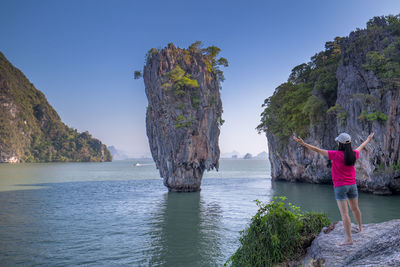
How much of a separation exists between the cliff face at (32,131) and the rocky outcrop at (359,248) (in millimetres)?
156290

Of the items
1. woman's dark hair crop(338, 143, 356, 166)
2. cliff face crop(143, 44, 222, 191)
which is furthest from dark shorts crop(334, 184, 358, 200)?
cliff face crop(143, 44, 222, 191)

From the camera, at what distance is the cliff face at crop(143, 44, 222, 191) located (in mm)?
29266

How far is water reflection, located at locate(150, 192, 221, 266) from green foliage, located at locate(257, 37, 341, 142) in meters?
17.1

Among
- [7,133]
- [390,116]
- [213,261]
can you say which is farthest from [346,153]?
[7,133]

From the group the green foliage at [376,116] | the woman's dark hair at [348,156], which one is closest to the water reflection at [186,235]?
the woman's dark hair at [348,156]

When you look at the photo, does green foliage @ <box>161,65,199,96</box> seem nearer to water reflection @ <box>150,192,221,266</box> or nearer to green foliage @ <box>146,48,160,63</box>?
green foliage @ <box>146,48,160,63</box>

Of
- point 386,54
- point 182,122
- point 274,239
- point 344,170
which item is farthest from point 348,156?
point 182,122

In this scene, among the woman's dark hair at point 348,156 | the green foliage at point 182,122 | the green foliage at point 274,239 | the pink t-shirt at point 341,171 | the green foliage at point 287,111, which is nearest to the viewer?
the woman's dark hair at point 348,156

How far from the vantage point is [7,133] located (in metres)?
132

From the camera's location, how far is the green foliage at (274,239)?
4605mm

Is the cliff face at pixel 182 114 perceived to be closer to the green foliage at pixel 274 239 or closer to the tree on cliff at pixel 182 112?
the tree on cliff at pixel 182 112

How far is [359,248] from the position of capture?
381 cm

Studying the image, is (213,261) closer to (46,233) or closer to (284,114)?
(46,233)

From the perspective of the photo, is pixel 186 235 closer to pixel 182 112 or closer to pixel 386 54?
pixel 182 112
